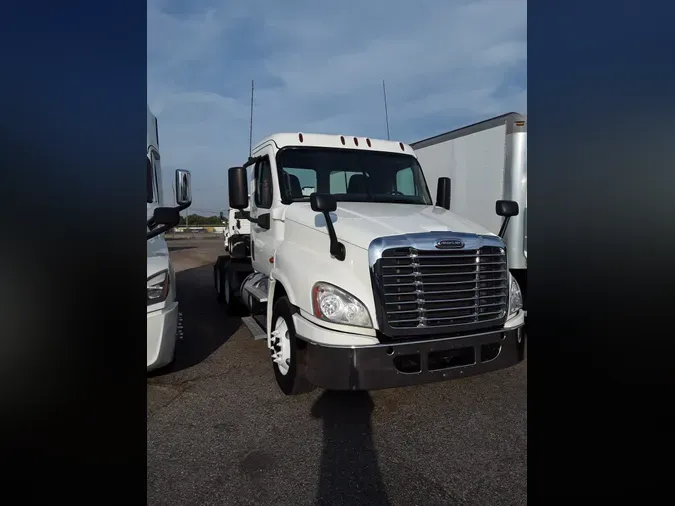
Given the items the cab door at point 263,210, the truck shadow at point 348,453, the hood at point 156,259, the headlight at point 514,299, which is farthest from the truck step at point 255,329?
the headlight at point 514,299

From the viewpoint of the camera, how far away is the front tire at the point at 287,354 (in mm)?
3229

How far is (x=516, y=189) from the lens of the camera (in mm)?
5484

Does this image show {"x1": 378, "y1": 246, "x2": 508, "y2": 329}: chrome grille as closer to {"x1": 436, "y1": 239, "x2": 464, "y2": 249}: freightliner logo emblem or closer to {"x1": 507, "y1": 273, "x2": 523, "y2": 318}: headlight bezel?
{"x1": 436, "y1": 239, "x2": 464, "y2": 249}: freightliner logo emblem

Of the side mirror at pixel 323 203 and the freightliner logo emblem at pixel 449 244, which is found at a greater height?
the side mirror at pixel 323 203

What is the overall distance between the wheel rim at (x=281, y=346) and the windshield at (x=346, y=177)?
1341mm

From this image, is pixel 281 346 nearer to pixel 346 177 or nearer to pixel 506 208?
pixel 346 177

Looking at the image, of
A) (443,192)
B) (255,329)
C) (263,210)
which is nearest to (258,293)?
(255,329)

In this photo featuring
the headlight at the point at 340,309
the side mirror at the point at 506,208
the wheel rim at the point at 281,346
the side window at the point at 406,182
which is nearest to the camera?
the headlight at the point at 340,309

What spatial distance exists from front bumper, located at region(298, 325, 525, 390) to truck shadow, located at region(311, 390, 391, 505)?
387mm

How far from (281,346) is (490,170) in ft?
13.2

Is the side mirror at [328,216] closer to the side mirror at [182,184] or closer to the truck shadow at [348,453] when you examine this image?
the truck shadow at [348,453]
